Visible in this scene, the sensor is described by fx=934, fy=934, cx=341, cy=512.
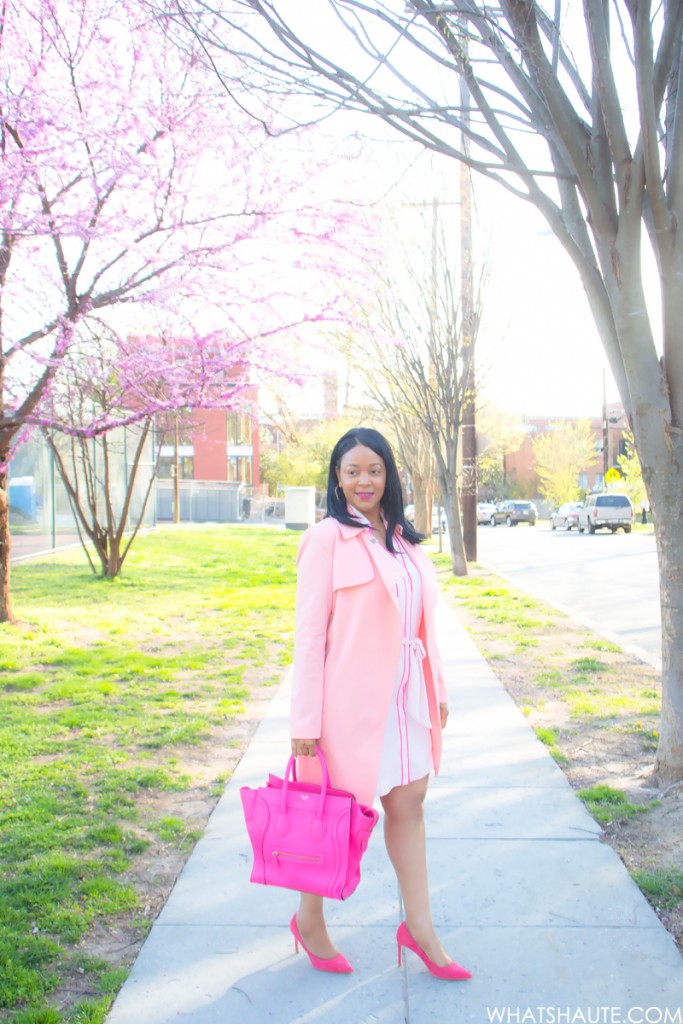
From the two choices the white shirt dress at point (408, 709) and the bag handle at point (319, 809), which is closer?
the bag handle at point (319, 809)

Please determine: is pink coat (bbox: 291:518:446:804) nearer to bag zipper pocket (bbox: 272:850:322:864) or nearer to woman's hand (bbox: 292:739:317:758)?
woman's hand (bbox: 292:739:317:758)

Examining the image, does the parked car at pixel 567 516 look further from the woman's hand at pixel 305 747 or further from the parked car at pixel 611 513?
the woman's hand at pixel 305 747

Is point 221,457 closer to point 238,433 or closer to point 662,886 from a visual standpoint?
point 238,433

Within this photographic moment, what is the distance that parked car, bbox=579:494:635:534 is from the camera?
38.7m

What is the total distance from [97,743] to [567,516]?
1577 inches

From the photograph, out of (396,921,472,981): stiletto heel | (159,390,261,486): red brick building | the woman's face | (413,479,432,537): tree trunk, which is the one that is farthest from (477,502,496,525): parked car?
(396,921,472,981): stiletto heel

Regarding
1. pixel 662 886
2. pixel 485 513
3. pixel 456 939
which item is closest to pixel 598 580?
pixel 662 886

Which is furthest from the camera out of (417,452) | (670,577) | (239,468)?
(239,468)

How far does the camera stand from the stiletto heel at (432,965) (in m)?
2.93

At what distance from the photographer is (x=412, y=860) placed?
296 cm

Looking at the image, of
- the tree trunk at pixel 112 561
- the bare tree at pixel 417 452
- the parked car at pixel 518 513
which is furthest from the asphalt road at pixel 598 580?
the parked car at pixel 518 513

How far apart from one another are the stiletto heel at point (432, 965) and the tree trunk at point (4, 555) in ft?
24.0

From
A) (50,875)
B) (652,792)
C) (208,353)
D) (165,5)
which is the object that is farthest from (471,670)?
(165,5)

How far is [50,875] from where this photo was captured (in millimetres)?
3727
